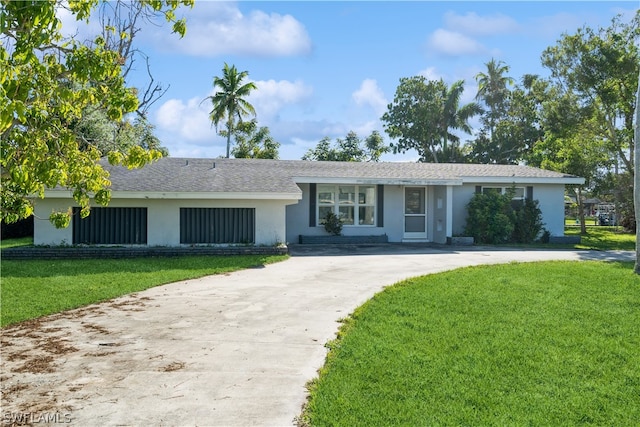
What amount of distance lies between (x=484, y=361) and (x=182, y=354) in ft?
10.7

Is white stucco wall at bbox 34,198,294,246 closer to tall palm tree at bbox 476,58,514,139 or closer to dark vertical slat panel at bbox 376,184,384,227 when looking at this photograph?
dark vertical slat panel at bbox 376,184,384,227

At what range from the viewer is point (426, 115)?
137ft

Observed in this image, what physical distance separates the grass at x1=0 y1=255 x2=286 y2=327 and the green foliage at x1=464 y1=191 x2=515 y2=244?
330 inches

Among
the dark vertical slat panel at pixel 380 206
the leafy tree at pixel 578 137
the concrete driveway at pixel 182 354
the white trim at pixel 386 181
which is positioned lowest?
the concrete driveway at pixel 182 354

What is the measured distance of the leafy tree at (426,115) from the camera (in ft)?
138

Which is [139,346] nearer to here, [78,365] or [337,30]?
[78,365]

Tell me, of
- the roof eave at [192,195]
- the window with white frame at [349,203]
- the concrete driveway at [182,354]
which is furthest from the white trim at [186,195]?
the concrete driveway at [182,354]

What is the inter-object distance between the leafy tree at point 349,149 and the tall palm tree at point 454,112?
5.57 m

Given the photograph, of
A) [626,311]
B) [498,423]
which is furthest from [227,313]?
[626,311]

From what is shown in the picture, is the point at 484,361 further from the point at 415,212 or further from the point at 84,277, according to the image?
the point at 415,212

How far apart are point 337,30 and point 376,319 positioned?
27.5ft

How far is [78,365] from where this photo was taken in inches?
209

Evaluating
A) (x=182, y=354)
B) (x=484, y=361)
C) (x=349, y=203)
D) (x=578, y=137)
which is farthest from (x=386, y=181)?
(x=182, y=354)

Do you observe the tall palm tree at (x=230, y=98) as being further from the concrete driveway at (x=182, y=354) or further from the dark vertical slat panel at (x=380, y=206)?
the concrete driveway at (x=182, y=354)
